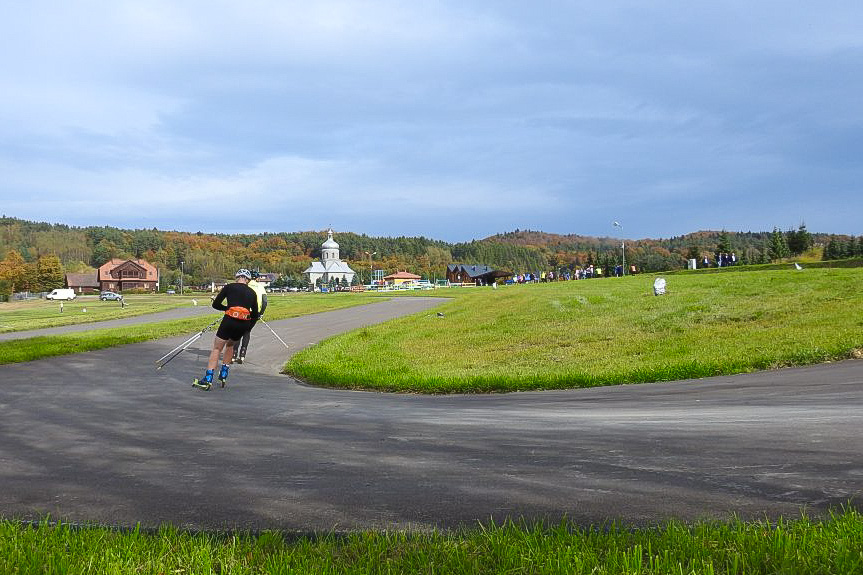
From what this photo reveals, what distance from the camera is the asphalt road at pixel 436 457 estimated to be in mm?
4281

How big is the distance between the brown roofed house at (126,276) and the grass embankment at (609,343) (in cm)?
16181

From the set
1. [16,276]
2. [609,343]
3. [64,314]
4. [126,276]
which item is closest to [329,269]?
[126,276]

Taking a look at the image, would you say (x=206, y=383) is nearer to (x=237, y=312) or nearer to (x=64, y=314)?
(x=237, y=312)

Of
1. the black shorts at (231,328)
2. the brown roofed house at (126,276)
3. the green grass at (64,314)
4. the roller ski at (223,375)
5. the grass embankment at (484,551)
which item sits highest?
the brown roofed house at (126,276)

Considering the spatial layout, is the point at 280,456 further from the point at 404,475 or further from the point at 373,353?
the point at 373,353

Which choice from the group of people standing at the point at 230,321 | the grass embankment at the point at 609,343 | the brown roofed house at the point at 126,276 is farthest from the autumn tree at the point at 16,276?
the group of people standing at the point at 230,321

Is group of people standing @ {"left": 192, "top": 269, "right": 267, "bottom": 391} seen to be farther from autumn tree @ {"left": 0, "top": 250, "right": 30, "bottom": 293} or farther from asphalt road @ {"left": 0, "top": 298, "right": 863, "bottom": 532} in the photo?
autumn tree @ {"left": 0, "top": 250, "right": 30, "bottom": 293}

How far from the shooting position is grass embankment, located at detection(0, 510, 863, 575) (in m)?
3.15

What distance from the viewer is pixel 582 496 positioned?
441cm

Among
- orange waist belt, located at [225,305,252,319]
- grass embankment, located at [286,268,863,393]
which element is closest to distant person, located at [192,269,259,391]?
orange waist belt, located at [225,305,252,319]

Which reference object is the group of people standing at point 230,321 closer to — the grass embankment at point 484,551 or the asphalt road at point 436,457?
the asphalt road at point 436,457

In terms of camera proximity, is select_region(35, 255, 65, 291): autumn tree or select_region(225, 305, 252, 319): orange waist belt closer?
select_region(225, 305, 252, 319): orange waist belt

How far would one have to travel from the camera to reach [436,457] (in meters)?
5.73

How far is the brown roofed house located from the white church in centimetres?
4455
